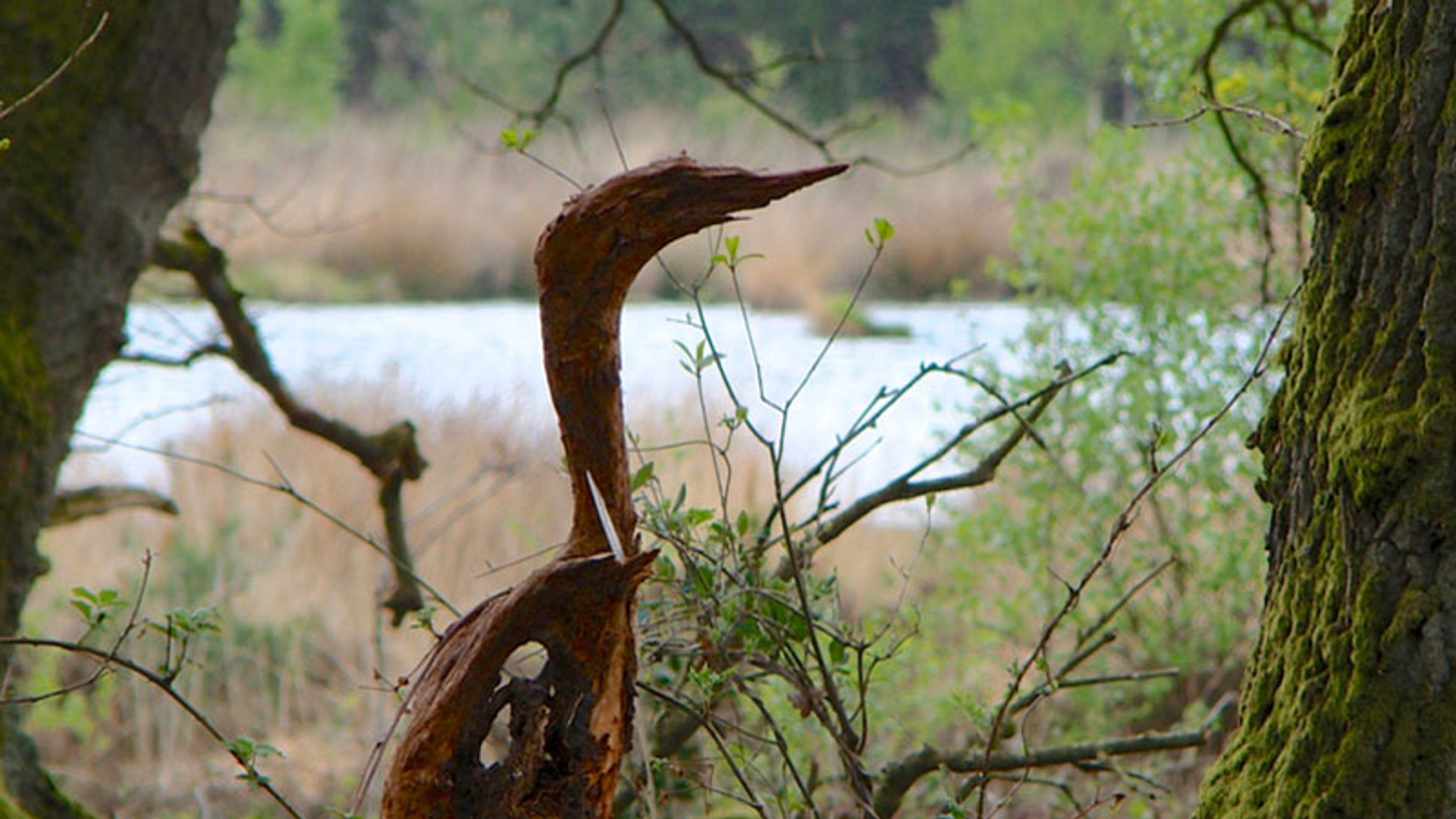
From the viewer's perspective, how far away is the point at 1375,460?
1329mm

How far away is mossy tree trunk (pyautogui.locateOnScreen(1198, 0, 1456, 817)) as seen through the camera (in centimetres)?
130

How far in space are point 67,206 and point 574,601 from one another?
1.44 m

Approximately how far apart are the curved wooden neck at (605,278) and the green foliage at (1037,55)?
785 inches

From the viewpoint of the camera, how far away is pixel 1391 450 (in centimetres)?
132

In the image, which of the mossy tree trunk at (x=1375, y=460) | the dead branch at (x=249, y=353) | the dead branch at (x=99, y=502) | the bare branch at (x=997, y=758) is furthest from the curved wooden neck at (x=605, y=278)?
the dead branch at (x=99, y=502)

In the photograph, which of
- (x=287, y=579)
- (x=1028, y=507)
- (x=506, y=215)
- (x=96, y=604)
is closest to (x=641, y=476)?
(x=96, y=604)

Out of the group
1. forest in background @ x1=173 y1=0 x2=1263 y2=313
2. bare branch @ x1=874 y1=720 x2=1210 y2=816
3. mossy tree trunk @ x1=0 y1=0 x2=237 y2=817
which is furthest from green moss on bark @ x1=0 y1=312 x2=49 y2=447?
forest in background @ x1=173 y1=0 x2=1263 y2=313

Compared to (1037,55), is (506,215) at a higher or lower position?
lower

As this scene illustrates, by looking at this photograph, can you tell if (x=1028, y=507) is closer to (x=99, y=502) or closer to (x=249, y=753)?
(x=99, y=502)

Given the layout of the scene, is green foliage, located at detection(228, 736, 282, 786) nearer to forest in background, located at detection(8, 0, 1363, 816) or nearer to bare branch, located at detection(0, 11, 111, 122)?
forest in background, located at detection(8, 0, 1363, 816)

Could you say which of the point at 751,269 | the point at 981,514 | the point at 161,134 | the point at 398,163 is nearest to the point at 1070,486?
the point at 981,514

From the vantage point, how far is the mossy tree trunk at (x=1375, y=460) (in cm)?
130

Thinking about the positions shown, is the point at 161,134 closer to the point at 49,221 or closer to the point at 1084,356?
the point at 49,221

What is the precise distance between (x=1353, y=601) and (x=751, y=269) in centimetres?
1337
